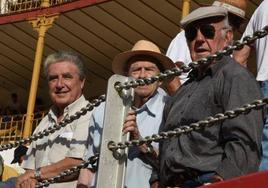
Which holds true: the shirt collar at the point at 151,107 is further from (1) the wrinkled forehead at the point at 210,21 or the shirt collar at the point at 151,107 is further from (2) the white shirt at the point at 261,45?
(1) the wrinkled forehead at the point at 210,21

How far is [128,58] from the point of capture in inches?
242

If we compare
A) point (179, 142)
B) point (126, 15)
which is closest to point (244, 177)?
point (179, 142)

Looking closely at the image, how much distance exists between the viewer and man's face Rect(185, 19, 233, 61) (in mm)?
4938

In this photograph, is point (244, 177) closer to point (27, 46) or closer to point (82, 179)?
point (82, 179)

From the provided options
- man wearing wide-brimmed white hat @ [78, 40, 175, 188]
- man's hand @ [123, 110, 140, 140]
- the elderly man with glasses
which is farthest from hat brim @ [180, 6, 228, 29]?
man's hand @ [123, 110, 140, 140]

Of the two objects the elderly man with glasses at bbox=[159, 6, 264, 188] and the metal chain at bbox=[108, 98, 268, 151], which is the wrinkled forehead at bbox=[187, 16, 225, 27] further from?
the metal chain at bbox=[108, 98, 268, 151]

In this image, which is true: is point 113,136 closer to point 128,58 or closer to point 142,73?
point 142,73

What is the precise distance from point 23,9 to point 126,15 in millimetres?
2993

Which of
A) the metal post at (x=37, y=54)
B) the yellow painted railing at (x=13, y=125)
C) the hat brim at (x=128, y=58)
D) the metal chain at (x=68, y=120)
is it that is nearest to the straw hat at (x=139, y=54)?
the hat brim at (x=128, y=58)

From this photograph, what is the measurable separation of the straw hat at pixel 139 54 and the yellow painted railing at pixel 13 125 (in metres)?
13.7

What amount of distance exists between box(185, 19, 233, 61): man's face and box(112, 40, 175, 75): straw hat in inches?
33.4

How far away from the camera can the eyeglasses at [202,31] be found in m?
4.96

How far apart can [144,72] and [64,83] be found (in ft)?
2.37

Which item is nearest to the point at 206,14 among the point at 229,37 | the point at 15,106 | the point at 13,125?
the point at 229,37
